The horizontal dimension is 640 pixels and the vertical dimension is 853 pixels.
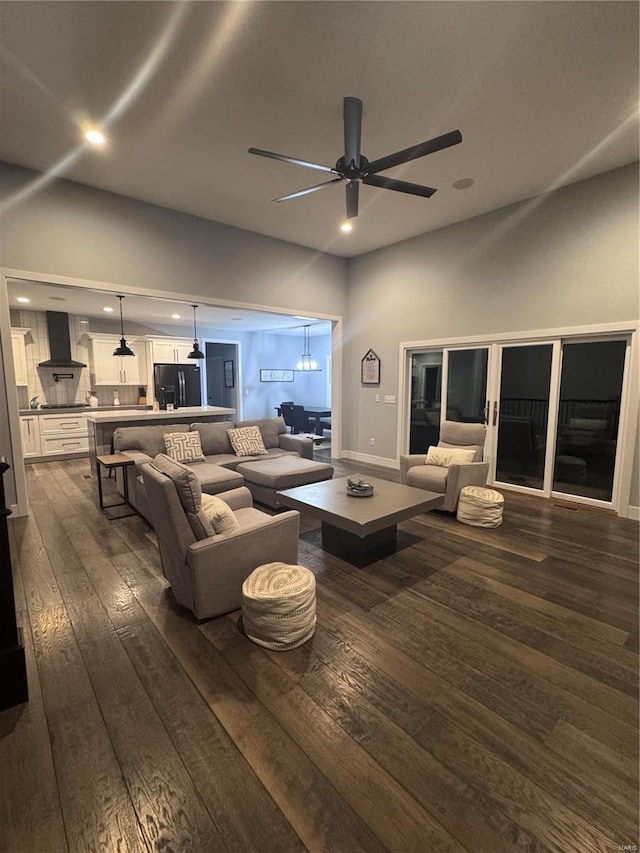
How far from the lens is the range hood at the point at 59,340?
7.33 m

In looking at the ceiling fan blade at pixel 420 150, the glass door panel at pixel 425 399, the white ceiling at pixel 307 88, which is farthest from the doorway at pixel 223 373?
the ceiling fan blade at pixel 420 150

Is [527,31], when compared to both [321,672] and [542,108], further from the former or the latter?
[321,672]

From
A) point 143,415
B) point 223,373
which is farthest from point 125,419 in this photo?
point 223,373

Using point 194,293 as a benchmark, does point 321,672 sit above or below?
below

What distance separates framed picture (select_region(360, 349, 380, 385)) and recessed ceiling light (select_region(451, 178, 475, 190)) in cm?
278

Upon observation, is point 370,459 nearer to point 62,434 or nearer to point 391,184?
point 391,184

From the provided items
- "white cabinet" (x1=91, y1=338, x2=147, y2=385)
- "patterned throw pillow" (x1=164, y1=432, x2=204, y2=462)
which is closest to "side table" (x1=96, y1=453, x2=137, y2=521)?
"patterned throw pillow" (x1=164, y1=432, x2=204, y2=462)

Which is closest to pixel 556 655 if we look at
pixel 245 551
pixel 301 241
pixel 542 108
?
pixel 245 551

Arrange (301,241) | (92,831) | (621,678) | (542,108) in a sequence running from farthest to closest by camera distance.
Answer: (301,241)
(542,108)
(621,678)
(92,831)

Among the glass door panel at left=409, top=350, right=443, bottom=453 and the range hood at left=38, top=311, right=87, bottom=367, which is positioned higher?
the range hood at left=38, top=311, right=87, bottom=367

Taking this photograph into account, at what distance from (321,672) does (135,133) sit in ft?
14.0

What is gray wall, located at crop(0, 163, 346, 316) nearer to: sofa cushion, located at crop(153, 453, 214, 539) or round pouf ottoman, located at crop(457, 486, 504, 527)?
sofa cushion, located at crop(153, 453, 214, 539)

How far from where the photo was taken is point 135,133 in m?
3.27

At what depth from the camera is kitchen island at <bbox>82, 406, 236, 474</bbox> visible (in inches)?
196
